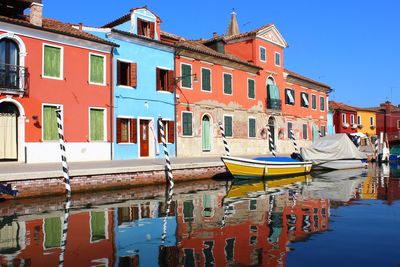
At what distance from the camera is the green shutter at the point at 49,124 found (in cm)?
1847

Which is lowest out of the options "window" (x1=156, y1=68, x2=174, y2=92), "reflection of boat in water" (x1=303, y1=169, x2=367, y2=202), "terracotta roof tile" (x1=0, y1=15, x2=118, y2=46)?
"reflection of boat in water" (x1=303, y1=169, x2=367, y2=202)

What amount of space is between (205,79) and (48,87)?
11308 millimetres

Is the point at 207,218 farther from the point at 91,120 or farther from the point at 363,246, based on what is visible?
the point at 91,120

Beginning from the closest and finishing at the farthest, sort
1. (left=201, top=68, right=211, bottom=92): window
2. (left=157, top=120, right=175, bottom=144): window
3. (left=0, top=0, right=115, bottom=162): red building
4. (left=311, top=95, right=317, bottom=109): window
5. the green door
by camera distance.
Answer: (left=0, top=0, right=115, bottom=162): red building, (left=157, top=120, right=175, bottom=144): window, the green door, (left=201, top=68, right=211, bottom=92): window, (left=311, top=95, right=317, bottom=109): window

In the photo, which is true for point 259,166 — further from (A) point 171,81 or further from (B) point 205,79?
(B) point 205,79

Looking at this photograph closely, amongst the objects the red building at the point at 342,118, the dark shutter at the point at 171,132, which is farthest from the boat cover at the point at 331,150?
the red building at the point at 342,118

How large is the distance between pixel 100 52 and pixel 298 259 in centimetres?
1726

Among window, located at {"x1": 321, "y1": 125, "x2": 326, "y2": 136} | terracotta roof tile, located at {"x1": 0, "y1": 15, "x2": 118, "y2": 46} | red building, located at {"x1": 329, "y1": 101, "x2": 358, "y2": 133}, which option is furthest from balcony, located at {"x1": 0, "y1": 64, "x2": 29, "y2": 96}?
red building, located at {"x1": 329, "y1": 101, "x2": 358, "y2": 133}

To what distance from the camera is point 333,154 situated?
25375mm

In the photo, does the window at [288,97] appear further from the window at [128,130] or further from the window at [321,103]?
the window at [128,130]

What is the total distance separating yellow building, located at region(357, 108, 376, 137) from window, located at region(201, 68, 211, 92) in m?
31.2

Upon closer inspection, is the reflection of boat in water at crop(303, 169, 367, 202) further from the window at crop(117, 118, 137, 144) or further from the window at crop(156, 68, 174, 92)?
the window at crop(156, 68, 174, 92)

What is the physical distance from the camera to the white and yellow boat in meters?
18.8

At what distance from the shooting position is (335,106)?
4856cm
